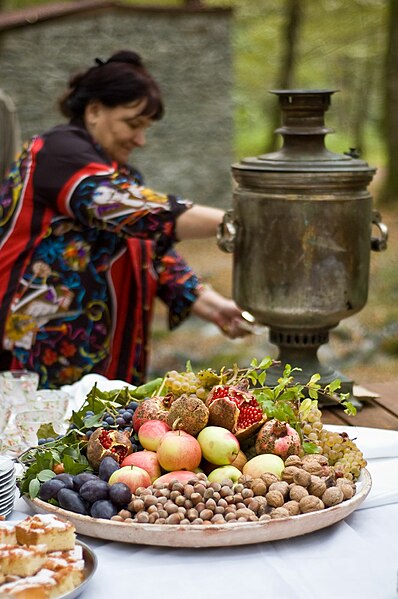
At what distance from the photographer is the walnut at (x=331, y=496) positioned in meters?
1.54

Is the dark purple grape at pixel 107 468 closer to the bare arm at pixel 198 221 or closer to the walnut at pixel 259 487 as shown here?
the walnut at pixel 259 487

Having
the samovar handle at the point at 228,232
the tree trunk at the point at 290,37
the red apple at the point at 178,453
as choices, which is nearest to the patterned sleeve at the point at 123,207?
the samovar handle at the point at 228,232

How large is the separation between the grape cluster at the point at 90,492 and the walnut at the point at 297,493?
0.86 ft

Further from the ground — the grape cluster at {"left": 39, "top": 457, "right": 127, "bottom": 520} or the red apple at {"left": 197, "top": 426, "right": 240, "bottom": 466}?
the red apple at {"left": 197, "top": 426, "right": 240, "bottom": 466}

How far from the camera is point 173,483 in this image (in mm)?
1494

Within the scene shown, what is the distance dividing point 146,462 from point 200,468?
0.35 ft

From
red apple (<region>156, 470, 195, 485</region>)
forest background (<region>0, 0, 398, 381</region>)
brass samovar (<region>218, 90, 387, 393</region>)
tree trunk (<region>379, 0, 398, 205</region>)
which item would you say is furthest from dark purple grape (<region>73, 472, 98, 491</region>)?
tree trunk (<region>379, 0, 398, 205</region>)

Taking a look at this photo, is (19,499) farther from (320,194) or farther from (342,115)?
(342,115)

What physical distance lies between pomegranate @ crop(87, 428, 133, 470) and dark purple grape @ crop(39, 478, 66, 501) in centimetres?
8

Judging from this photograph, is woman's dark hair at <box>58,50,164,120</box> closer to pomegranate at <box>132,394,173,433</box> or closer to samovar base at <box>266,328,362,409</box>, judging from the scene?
samovar base at <box>266,328,362,409</box>

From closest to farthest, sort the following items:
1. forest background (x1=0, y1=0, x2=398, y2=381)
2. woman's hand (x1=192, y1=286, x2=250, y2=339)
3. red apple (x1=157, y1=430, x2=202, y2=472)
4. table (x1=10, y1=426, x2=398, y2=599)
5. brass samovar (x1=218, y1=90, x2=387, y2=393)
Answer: table (x1=10, y1=426, x2=398, y2=599) < red apple (x1=157, y1=430, x2=202, y2=472) < brass samovar (x1=218, y1=90, x2=387, y2=393) < woman's hand (x1=192, y1=286, x2=250, y2=339) < forest background (x1=0, y1=0, x2=398, y2=381)

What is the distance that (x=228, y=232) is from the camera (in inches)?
103

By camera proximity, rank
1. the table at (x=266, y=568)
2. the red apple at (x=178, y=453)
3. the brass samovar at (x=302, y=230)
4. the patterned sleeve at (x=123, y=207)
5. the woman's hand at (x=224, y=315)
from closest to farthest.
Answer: the table at (x=266, y=568)
the red apple at (x=178, y=453)
the brass samovar at (x=302, y=230)
the patterned sleeve at (x=123, y=207)
the woman's hand at (x=224, y=315)

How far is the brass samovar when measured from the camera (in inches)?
97.7
